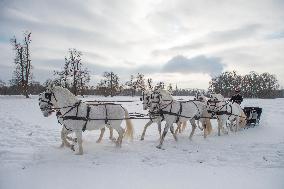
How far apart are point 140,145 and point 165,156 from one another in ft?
5.10

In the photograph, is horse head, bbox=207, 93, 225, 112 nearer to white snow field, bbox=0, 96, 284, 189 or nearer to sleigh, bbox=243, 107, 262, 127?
white snow field, bbox=0, 96, 284, 189

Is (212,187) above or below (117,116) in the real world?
below

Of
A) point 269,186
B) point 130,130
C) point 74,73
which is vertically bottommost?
point 269,186

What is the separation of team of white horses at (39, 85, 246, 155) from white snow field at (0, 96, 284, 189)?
69cm

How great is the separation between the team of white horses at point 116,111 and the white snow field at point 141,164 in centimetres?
69

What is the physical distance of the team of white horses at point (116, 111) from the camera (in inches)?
354

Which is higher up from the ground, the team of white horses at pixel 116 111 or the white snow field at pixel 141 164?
the team of white horses at pixel 116 111

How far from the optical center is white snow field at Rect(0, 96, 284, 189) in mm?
6922

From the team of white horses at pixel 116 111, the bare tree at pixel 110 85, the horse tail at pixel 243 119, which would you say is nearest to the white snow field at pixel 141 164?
the team of white horses at pixel 116 111

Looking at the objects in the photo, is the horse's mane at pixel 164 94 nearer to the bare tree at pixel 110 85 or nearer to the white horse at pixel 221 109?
the white horse at pixel 221 109

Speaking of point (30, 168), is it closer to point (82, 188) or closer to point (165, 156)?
point (82, 188)

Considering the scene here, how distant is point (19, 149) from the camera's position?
9.25 m

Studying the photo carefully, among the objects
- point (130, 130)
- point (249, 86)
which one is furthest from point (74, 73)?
point (249, 86)

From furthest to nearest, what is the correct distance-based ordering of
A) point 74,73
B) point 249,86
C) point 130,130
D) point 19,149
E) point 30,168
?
1. point 249,86
2. point 74,73
3. point 130,130
4. point 19,149
5. point 30,168
